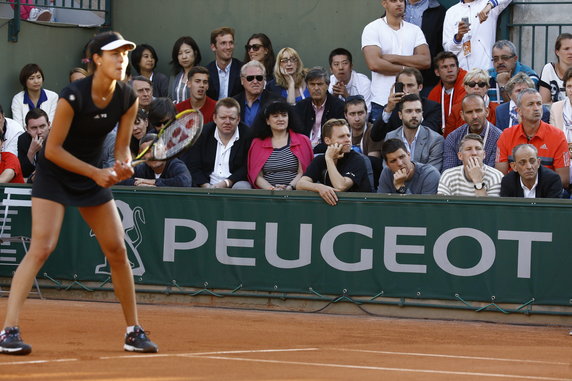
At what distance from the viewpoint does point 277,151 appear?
35.8 ft

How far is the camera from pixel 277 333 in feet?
28.0

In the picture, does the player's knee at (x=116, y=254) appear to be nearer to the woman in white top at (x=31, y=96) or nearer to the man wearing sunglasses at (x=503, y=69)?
the man wearing sunglasses at (x=503, y=69)

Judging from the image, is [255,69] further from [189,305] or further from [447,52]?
[189,305]

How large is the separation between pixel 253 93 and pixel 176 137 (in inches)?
197

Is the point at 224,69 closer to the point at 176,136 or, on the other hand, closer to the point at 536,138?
the point at 536,138

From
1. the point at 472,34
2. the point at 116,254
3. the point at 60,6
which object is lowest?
the point at 116,254

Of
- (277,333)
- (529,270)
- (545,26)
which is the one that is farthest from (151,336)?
(545,26)

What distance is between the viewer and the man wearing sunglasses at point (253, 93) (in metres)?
12.2

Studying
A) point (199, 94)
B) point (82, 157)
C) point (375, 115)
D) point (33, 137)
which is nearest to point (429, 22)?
point (375, 115)

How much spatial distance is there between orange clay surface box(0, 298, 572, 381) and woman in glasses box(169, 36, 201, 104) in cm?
379

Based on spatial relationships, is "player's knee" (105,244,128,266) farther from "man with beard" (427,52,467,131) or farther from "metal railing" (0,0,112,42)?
"metal railing" (0,0,112,42)

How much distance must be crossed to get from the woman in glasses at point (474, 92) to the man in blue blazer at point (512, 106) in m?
0.19

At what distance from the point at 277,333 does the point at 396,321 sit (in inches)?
62.7

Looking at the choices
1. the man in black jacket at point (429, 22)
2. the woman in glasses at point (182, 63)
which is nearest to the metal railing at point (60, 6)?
the woman in glasses at point (182, 63)
